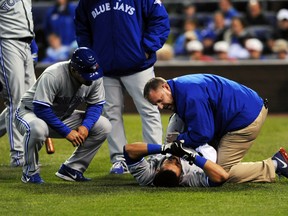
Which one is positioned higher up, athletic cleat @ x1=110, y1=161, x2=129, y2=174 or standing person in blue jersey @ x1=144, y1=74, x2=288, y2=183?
standing person in blue jersey @ x1=144, y1=74, x2=288, y2=183

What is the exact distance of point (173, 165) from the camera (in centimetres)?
787

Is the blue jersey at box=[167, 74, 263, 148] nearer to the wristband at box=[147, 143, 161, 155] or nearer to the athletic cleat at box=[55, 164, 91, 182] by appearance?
the wristband at box=[147, 143, 161, 155]

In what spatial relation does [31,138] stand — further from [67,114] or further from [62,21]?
[62,21]

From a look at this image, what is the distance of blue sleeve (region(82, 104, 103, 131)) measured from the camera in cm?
816

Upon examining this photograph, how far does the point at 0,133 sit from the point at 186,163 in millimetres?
2748

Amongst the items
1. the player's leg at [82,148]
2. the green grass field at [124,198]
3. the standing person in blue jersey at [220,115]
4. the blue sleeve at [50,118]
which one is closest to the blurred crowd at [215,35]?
the green grass field at [124,198]

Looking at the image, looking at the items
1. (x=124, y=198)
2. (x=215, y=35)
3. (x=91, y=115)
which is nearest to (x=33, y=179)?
(x=91, y=115)

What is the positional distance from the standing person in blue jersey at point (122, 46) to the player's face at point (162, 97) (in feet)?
4.44

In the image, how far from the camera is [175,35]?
17328mm

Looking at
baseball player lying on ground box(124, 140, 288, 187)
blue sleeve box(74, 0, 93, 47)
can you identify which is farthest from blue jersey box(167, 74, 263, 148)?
blue sleeve box(74, 0, 93, 47)

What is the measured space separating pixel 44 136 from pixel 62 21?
8651 mm

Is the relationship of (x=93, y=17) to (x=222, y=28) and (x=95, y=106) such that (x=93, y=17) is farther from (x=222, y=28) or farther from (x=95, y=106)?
(x=222, y=28)

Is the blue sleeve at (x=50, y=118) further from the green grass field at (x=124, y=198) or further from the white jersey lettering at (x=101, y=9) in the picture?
the white jersey lettering at (x=101, y=9)

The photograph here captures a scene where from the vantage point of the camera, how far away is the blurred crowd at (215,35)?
15500 millimetres
